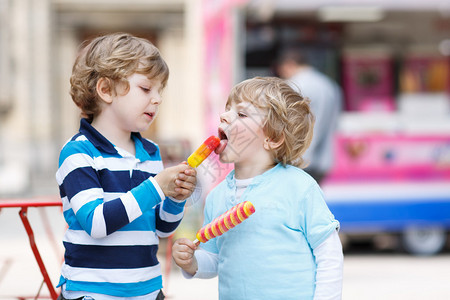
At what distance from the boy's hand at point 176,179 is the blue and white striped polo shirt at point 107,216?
21 mm

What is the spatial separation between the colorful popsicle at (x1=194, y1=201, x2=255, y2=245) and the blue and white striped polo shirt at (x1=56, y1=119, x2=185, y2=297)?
0.17 meters

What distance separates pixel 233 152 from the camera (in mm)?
2213

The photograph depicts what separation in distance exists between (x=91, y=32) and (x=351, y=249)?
31.2ft

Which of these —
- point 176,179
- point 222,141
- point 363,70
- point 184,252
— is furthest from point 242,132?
point 363,70

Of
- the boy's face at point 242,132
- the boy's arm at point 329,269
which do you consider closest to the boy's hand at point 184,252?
the boy's face at point 242,132

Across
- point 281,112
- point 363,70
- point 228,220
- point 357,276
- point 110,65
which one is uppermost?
point 110,65

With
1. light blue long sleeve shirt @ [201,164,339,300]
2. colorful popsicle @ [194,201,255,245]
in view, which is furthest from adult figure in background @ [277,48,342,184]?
colorful popsicle @ [194,201,255,245]

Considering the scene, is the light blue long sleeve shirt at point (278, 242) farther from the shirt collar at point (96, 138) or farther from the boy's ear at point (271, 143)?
the shirt collar at point (96, 138)

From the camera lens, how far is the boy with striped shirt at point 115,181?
209 cm

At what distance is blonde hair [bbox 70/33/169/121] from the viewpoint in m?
2.19

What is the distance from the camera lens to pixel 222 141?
2209mm

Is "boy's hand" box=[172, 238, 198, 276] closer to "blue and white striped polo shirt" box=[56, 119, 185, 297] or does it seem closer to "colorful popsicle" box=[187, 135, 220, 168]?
"blue and white striped polo shirt" box=[56, 119, 185, 297]

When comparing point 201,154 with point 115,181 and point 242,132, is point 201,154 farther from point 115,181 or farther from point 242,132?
point 115,181

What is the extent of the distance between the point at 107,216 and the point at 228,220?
0.35 metres
